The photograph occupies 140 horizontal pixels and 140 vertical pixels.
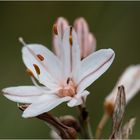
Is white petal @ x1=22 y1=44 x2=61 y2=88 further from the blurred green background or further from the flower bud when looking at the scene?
the blurred green background

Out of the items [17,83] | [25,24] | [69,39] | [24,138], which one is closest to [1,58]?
[17,83]

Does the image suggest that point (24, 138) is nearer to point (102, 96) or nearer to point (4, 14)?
point (102, 96)

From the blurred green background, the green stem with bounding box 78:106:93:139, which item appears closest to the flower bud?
the green stem with bounding box 78:106:93:139

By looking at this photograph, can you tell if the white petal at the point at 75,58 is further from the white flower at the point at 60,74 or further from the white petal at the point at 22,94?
the white petal at the point at 22,94

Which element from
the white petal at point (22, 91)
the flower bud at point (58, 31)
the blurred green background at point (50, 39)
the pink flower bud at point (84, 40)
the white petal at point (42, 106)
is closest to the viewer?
the white petal at point (42, 106)

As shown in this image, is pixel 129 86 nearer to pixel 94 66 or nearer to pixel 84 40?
pixel 84 40

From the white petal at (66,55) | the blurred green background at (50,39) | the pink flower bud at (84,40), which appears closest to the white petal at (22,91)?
the white petal at (66,55)
